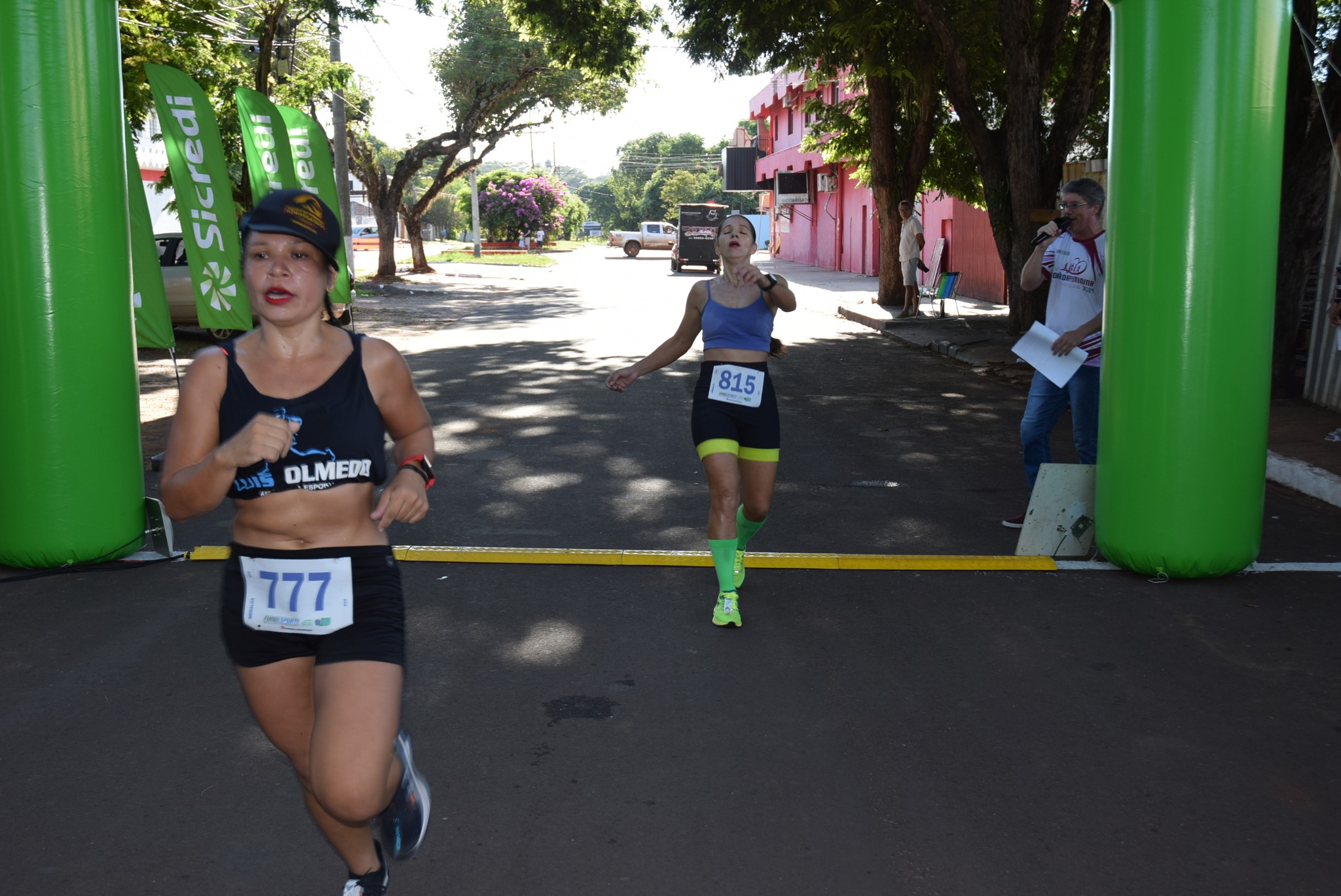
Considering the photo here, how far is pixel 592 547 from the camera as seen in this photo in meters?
6.81

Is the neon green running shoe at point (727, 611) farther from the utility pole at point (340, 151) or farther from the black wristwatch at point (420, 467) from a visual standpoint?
the utility pole at point (340, 151)

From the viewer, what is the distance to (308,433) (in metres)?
2.79

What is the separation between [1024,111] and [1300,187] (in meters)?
4.90

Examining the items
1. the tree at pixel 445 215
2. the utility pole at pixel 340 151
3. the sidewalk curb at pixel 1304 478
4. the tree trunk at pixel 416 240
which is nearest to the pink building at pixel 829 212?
the utility pole at pixel 340 151

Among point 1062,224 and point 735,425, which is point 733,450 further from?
point 1062,224

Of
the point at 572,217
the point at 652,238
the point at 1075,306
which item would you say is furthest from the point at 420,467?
the point at 572,217

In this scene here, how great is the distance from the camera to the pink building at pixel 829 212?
91.9ft

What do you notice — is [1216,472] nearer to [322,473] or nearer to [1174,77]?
[1174,77]

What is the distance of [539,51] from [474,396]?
26012mm

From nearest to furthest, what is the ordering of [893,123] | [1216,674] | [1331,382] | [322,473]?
[322,473] → [1216,674] → [1331,382] → [893,123]

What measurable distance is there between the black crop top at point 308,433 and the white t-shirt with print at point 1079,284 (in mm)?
4971

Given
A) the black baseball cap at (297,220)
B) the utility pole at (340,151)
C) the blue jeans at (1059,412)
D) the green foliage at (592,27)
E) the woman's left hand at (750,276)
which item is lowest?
the blue jeans at (1059,412)

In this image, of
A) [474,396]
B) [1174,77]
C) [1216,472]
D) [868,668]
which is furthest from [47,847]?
[474,396]

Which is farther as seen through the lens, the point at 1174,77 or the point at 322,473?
the point at 1174,77
